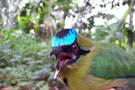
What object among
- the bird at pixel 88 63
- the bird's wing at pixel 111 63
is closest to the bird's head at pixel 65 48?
the bird at pixel 88 63

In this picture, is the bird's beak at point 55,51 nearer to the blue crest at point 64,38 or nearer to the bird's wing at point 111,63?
the blue crest at point 64,38

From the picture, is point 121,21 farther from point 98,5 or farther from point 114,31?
point 98,5

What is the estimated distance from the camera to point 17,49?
2.99 metres

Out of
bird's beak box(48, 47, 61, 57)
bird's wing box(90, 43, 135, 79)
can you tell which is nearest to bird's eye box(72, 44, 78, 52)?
bird's beak box(48, 47, 61, 57)

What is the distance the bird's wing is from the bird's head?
26cm

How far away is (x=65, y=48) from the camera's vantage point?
116cm

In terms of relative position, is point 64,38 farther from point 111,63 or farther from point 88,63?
point 111,63

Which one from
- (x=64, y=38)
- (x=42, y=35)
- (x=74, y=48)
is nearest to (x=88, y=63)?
(x=74, y=48)

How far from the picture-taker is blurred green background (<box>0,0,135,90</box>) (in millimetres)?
2166

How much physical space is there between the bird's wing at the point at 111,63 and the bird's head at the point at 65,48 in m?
0.26

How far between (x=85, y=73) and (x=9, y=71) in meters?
1.23

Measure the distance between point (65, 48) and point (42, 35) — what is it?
4.32 meters

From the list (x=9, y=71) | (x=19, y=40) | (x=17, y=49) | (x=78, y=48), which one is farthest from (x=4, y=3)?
(x=78, y=48)

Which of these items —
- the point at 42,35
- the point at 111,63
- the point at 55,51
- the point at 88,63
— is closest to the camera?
the point at 55,51
